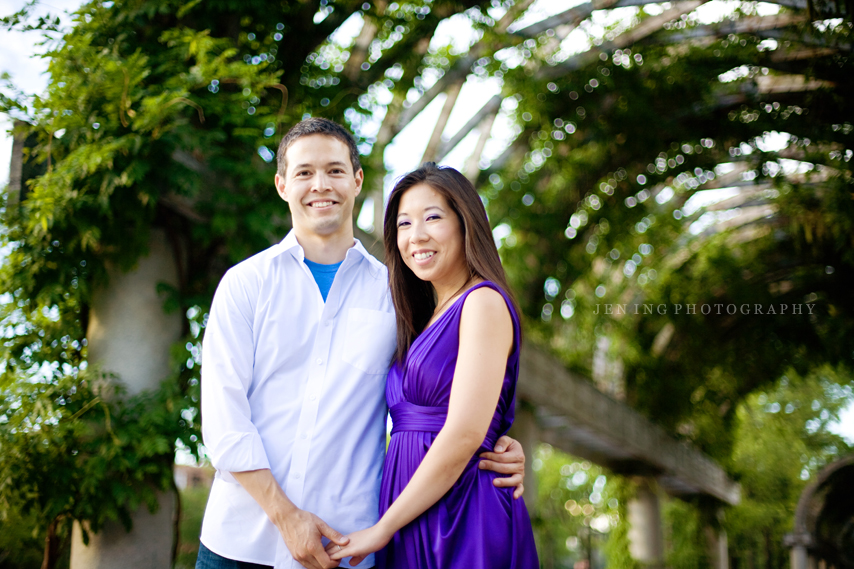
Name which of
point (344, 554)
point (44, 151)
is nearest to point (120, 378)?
point (44, 151)

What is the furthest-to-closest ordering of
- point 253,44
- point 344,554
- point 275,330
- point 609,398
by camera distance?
point 609,398, point 253,44, point 275,330, point 344,554

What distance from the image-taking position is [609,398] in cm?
915

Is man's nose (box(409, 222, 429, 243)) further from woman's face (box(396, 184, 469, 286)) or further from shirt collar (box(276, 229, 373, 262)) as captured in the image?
shirt collar (box(276, 229, 373, 262))

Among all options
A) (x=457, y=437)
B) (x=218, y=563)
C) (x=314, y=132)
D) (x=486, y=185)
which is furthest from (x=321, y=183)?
(x=486, y=185)

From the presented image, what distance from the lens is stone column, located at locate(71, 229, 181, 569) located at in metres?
3.06

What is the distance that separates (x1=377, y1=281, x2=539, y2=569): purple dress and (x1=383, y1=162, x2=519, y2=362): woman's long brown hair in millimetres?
80

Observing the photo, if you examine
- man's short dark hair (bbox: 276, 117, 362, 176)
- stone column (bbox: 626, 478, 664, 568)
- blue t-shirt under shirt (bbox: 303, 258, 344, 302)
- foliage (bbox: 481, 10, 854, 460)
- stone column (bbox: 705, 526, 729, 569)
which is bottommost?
stone column (bbox: 705, 526, 729, 569)

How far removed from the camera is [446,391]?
1.76 meters

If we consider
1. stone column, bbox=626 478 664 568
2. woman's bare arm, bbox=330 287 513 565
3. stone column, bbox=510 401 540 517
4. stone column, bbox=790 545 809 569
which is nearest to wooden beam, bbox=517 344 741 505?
stone column, bbox=510 401 540 517

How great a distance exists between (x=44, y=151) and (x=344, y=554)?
230cm

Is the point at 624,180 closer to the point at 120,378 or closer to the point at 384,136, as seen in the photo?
the point at 384,136

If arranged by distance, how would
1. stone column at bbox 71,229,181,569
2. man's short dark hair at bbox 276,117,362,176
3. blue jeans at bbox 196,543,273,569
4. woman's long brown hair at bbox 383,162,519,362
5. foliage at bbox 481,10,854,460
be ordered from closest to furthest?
blue jeans at bbox 196,543,273,569 → woman's long brown hair at bbox 383,162,519,362 → man's short dark hair at bbox 276,117,362,176 → stone column at bbox 71,229,181,569 → foliage at bbox 481,10,854,460

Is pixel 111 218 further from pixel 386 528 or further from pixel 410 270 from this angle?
pixel 386 528

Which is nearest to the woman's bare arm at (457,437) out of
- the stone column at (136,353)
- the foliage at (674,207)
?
the stone column at (136,353)
